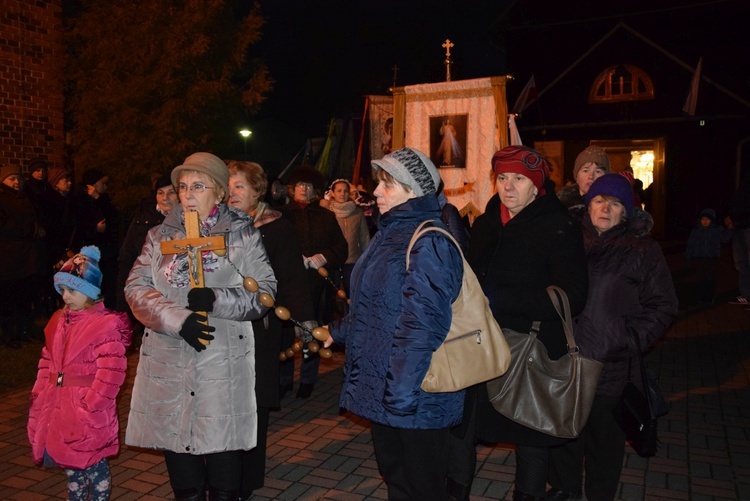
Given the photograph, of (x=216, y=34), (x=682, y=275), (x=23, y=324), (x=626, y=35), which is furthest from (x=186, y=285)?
(x=626, y=35)

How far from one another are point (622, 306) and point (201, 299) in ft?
7.43

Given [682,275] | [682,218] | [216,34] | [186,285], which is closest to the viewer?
[186,285]

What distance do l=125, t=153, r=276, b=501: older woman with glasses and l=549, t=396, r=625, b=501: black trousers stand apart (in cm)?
192

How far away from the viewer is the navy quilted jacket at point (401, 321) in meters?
2.96

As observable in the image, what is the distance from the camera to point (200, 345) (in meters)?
3.29

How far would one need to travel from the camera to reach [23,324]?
8898 mm

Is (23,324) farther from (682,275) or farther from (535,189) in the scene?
(682,275)

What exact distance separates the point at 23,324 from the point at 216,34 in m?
6.09

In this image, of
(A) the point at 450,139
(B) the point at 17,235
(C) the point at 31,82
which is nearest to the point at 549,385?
(A) the point at 450,139

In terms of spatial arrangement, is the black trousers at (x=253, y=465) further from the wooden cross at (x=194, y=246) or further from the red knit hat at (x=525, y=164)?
the red knit hat at (x=525, y=164)

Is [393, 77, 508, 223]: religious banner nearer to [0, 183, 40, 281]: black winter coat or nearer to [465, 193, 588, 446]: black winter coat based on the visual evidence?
[465, 193, 588, 446]: black winter coat

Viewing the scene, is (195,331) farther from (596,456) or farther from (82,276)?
(596,456)

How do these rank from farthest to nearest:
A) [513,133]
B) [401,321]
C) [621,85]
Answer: [621,85]
[513,133]
[401,321]

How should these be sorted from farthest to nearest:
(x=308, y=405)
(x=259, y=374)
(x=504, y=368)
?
(x=308, y=405), (x=259, y=374), (x=504, y=368)
